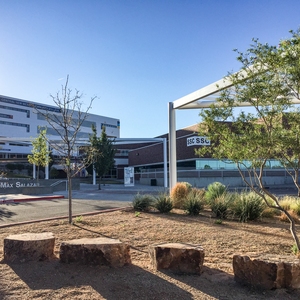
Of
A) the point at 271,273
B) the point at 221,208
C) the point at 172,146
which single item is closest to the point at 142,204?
the point at 221,208

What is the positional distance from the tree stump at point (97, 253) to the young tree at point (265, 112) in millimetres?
2620

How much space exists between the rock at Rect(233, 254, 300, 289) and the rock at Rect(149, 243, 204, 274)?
0.63 meters

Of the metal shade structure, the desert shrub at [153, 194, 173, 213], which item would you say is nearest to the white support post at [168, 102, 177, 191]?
the metal shade structure

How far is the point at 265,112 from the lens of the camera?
5.69 metres

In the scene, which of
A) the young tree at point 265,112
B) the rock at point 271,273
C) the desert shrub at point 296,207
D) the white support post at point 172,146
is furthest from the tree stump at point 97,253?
the white support post at point 172,146

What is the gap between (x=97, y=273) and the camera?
4262 mm

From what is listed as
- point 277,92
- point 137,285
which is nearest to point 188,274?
point 137,285

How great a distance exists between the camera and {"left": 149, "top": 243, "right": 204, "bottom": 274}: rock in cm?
433

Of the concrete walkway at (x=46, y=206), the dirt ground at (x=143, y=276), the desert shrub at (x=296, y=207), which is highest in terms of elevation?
the desert shrub at (x=296, y=207)

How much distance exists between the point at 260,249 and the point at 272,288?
215 cm

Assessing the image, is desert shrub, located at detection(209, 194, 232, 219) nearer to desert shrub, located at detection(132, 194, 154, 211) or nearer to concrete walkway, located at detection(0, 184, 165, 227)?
desert shrub, located at detection(132, 194, 154, 211)

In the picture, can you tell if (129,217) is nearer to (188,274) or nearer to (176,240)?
(176,240)

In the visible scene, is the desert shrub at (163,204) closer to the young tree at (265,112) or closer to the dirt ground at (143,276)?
the dirt ground at (143,276)

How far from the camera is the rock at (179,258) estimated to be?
171 inches
